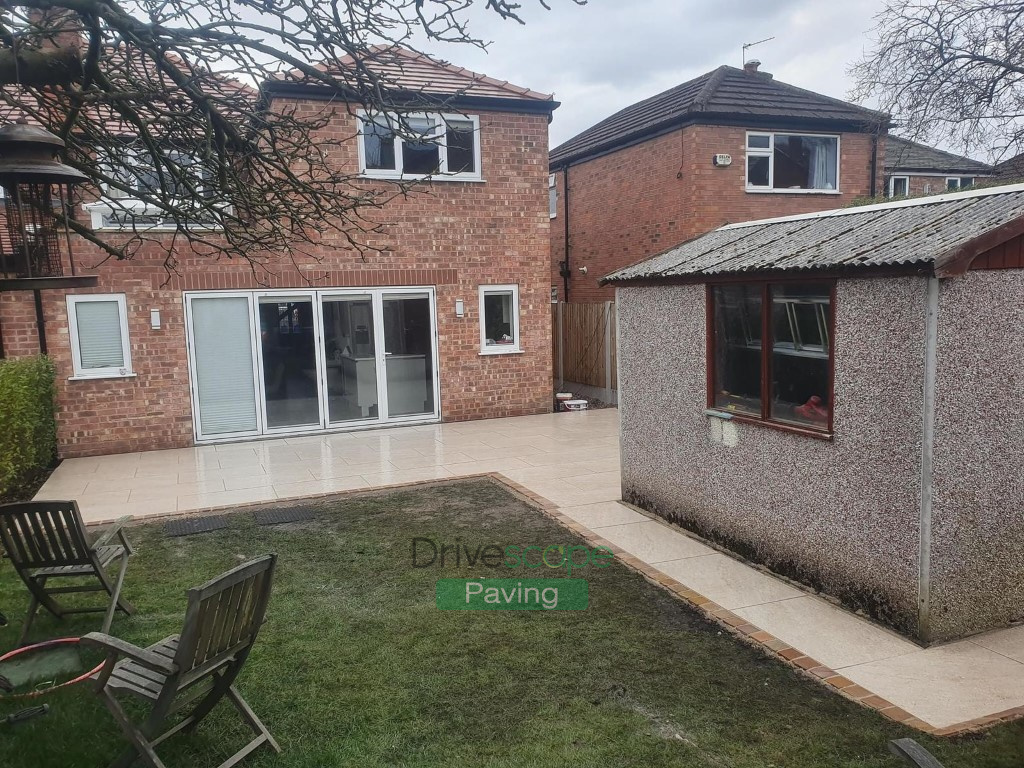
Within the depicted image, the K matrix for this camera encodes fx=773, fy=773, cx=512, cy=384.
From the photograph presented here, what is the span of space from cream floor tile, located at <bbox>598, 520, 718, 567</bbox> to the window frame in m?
1.20

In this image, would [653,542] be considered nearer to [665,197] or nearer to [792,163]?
[665,197]

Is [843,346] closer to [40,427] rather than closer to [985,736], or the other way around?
[985,736]

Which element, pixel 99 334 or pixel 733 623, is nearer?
pixel 733 623

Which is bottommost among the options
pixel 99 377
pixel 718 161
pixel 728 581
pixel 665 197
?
pixel 728 581

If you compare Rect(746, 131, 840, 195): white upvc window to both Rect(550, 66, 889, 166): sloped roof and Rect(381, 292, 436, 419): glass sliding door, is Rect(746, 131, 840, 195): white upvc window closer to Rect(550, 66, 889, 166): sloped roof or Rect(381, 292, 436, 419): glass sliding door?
Rect(550, 66, 889, 166): sloped roof

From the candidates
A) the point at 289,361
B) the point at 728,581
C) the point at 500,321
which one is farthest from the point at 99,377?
the point at 728,581

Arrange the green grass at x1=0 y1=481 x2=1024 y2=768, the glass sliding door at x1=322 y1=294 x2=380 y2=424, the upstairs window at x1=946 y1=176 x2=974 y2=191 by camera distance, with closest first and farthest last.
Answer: the green grass at x1=0 y1=481 x2=1024 y2=768, the glass sliding door at x1=322 y1=294 x2=380 y2=424, the upstairs window at x1=946 y1=176 x2=974 y2=191

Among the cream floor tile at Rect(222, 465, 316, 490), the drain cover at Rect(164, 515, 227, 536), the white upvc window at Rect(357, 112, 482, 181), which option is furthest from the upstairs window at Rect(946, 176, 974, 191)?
the drain cover at Rect(164, 515, 227, 536)

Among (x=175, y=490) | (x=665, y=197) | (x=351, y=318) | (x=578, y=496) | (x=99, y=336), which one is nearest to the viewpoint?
(x=578, y=496)

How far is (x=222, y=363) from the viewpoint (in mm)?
12461

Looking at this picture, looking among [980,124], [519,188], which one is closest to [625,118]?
[519,188]

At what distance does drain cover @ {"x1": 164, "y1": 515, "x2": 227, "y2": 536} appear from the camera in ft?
25.1

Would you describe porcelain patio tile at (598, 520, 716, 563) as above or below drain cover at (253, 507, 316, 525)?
below

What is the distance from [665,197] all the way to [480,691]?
13.8 m
